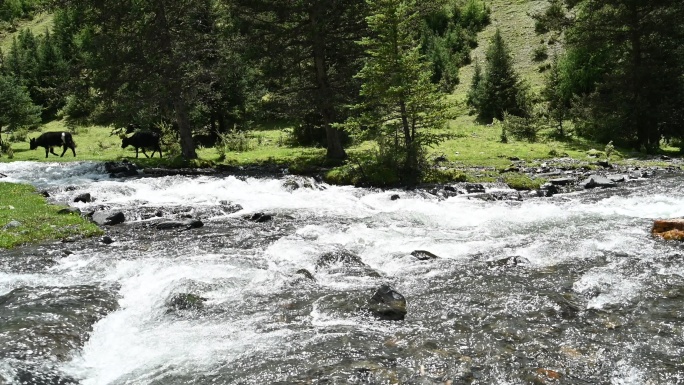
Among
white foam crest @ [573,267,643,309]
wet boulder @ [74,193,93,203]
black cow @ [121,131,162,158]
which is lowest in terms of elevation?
white foam crest @ [573,267,643,309]

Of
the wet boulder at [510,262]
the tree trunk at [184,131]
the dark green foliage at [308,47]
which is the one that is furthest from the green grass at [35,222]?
the dark green foliage at [308,47]

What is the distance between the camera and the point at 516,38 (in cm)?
6316

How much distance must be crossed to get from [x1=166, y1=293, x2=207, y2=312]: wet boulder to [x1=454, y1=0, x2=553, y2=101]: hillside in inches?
1823

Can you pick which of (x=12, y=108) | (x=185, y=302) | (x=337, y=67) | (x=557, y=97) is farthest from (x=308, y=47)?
(x=12, y=108)

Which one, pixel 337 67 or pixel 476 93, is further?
pixel 476 93

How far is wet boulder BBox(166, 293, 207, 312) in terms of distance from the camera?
9719 mm

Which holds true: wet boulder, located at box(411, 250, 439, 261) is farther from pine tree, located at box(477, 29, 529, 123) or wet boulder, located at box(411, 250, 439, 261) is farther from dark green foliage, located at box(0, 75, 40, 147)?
dark green foliage, located at box(0, 75, 40, 147)

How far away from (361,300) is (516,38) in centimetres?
6196

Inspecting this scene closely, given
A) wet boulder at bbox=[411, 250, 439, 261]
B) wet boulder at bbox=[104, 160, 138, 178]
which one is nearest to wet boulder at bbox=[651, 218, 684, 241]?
wet boulder at bbox=[411, 250, 439, 261]

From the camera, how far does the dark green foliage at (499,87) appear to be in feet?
144

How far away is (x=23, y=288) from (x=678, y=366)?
1233cm

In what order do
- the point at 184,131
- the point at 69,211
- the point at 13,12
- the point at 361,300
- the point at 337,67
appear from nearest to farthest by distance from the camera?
1. the point at 361,300
2. the point at 69,211
3. the point at 337,67
4. the point at 184,131
5. the point at 13,12

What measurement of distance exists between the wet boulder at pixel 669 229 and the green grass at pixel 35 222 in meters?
16.5

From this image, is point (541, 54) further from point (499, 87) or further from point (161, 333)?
point (161, 333)
